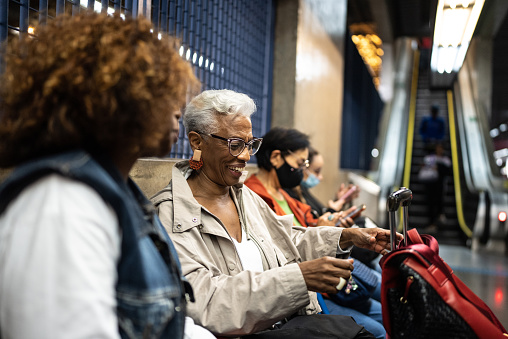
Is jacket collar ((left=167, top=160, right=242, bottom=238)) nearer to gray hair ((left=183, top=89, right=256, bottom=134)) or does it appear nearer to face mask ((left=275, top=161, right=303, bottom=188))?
gray hair ((left=183, top=89, right=256, bottom=134))

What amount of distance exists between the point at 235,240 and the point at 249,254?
9cm

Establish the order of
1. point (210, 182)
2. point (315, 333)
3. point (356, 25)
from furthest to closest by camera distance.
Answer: point (356, 25), point (210, 182), point (315, 333)

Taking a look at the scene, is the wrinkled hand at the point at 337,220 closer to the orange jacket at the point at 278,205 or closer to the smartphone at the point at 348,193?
the orange jacket at the point at 278,205

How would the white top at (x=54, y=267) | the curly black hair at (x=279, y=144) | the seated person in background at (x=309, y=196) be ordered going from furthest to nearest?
the seated person in background at (x=309, y=196) → the curly black hair at (x=279, y=144) → the white top at (x=54, y=267)

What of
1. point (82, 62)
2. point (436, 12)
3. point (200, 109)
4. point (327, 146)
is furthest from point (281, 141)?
point (436, 12)

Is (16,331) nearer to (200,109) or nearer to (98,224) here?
(98,224)

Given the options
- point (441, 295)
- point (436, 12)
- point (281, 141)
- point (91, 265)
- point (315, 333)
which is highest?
point (436, 12)

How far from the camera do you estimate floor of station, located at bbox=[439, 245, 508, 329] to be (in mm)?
4545

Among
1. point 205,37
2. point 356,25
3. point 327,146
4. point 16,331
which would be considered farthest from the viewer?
point 356,25

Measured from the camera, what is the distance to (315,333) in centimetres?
170

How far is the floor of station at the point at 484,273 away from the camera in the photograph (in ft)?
14.9

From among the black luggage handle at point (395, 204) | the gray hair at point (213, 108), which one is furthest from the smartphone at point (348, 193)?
the black luggage handle at point (395, 204)

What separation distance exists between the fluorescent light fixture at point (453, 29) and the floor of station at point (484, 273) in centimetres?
415

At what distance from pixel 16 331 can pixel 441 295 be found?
4.10 feet
